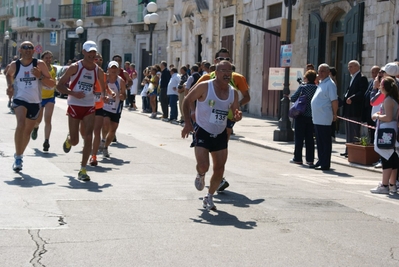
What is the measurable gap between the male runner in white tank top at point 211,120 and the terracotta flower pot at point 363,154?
5.93 meters

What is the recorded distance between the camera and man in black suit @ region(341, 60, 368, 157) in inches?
627

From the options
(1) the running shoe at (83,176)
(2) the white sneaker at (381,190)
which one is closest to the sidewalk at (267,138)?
(2) the white sneaker at (381,190)

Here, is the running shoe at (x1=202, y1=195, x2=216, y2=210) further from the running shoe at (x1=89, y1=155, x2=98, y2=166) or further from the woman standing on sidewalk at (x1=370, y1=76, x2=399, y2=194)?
the running shoe at (x1=89, y1=155, x2=98, y2=166)

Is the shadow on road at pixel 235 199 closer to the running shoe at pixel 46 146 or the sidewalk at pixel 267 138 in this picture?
the sidewalk at pixel 267 138

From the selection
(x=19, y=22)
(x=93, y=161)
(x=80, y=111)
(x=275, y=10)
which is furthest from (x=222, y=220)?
(x=19, y=22)

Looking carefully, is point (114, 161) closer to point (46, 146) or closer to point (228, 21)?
point (46, 146)

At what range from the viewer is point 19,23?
7506cm

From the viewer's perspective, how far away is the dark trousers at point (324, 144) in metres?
13.9

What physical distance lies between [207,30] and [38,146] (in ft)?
69.6

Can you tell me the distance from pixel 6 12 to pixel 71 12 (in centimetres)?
2285

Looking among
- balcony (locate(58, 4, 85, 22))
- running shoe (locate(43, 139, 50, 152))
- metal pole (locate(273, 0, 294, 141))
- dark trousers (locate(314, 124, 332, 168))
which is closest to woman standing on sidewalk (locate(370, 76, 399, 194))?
dark trousers (locate(314, 124, 332, 168))

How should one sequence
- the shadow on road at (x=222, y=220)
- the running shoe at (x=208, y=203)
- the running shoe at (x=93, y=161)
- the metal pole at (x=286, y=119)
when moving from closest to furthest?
the shadow on road at (x=222, y=220)
the running shoe at (x=208, y=203)
the running shoe at (x=93, y=161)
the metal pole at (x=286, y=119)

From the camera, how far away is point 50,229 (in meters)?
7.54

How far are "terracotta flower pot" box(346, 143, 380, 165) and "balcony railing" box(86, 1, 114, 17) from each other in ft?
141
